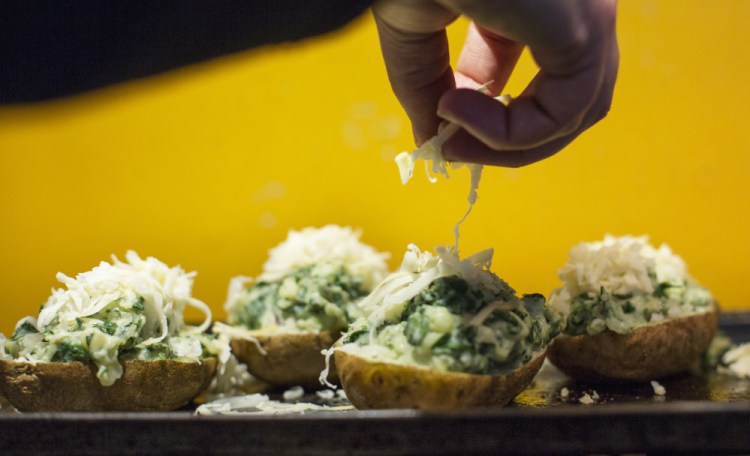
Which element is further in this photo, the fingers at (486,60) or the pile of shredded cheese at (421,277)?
the fingers at (486,60)

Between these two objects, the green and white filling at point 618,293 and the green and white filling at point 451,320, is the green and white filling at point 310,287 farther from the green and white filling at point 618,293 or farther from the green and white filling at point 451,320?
the green and white filling at point 618,293

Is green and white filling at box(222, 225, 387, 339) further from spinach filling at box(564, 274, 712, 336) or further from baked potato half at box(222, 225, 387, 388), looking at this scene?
spinach filling at box(564, 274, 712, 336)

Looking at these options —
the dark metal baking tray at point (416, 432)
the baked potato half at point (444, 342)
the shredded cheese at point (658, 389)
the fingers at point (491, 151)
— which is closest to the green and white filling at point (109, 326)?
the dark metal baking tray at point (416, 432)

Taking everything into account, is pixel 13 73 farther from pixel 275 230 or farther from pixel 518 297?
pixel 275 230

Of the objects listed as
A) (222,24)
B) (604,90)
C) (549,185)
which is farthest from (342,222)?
(222,24)

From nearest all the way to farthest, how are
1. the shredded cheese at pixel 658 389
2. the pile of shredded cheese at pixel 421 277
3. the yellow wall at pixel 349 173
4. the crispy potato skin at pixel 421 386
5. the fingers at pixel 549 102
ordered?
the fingers at pixel 549 102 → the crispy potato skin at pixel 421 386 → the pile of shredded cheese at pixel 421 277 → the shredded cheese at pixel 658 389 → the yellow wall at pixel 349 173

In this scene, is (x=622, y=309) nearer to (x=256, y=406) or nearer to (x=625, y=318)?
(x=625, y=318)

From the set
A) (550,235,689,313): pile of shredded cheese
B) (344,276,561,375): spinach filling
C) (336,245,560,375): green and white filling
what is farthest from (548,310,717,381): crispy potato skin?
(344,276,561,375): spinach filling
